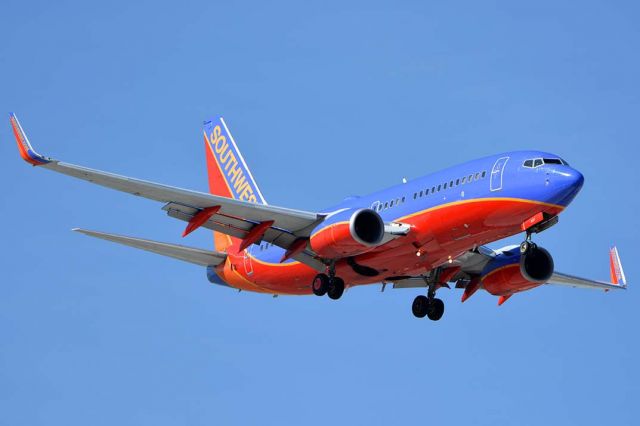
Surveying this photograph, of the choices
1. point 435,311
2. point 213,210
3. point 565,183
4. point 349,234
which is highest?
point 565,183

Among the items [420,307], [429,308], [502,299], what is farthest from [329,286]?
[502,299]

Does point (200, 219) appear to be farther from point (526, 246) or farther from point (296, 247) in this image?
point (526, 246)

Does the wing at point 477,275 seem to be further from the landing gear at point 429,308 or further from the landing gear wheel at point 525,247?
the landing gear wheel at point 525,247

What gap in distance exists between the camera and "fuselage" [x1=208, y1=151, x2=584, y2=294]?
45344 mm

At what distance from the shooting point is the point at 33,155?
43.8 m

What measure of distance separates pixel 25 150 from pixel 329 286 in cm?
1356

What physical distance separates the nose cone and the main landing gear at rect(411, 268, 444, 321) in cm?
1017

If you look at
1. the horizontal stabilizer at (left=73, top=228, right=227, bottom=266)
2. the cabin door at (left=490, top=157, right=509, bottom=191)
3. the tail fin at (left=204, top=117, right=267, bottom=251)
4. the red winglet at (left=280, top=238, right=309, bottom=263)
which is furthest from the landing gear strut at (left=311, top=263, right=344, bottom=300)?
the cabin door at (left=490, top=157, right=509, bottom=191)

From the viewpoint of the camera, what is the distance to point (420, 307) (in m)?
54.3

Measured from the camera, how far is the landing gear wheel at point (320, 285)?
50.6 m

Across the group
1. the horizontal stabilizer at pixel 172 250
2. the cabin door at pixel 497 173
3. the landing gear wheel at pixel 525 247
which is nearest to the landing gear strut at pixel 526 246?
the landing gear wheel at pixel 525 247

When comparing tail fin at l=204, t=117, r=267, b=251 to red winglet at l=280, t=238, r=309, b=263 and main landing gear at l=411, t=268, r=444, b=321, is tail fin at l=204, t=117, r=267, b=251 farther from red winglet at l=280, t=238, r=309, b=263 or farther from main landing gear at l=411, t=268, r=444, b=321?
main landing gear at l=411, t=268, r=444, b=321

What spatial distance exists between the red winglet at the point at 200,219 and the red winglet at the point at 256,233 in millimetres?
2262

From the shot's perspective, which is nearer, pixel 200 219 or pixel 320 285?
pixel 200 219
